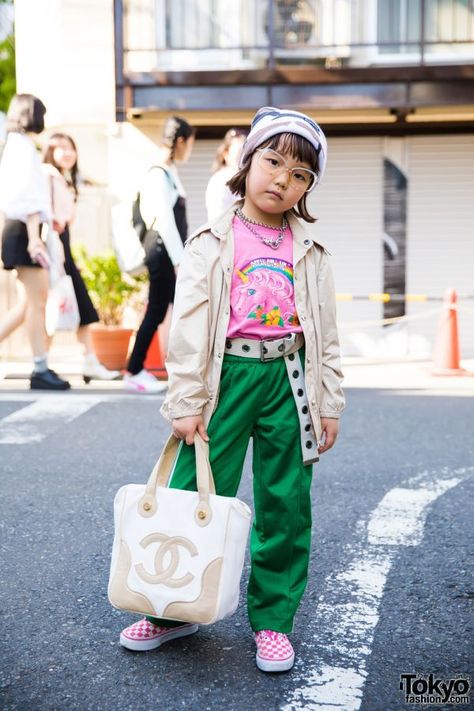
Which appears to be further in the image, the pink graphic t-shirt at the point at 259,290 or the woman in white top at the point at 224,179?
the woman in white top at the point at 224,179

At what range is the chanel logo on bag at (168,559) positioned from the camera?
2625mm

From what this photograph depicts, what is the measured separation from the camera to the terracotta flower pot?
870cm

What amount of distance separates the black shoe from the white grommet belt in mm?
4902

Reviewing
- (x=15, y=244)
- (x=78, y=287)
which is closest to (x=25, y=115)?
(x=15, y=244)

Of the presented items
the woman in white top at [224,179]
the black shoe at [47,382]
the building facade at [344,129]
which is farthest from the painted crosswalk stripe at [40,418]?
the building facade at [344,129]

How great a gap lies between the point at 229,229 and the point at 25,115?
15.2ft

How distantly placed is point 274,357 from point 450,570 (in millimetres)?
1322

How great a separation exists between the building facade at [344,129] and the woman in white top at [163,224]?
13.6ft

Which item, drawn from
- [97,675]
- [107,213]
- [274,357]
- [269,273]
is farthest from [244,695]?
[107,213]

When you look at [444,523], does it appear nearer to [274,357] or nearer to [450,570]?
[450,570]

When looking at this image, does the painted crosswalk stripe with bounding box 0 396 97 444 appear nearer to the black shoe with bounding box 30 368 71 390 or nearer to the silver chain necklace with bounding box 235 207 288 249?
the black shoe with bounding box 30 368 71 390

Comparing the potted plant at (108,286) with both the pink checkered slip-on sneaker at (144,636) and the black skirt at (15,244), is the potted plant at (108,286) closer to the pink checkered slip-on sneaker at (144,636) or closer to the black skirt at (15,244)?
the black skirt at (15,244)

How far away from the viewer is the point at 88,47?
1148cm

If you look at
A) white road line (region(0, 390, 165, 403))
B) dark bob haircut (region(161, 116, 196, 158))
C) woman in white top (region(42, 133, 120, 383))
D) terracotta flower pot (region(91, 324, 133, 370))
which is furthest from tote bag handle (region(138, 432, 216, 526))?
terracotta flower pot (region(91, 324, 133, 370))
